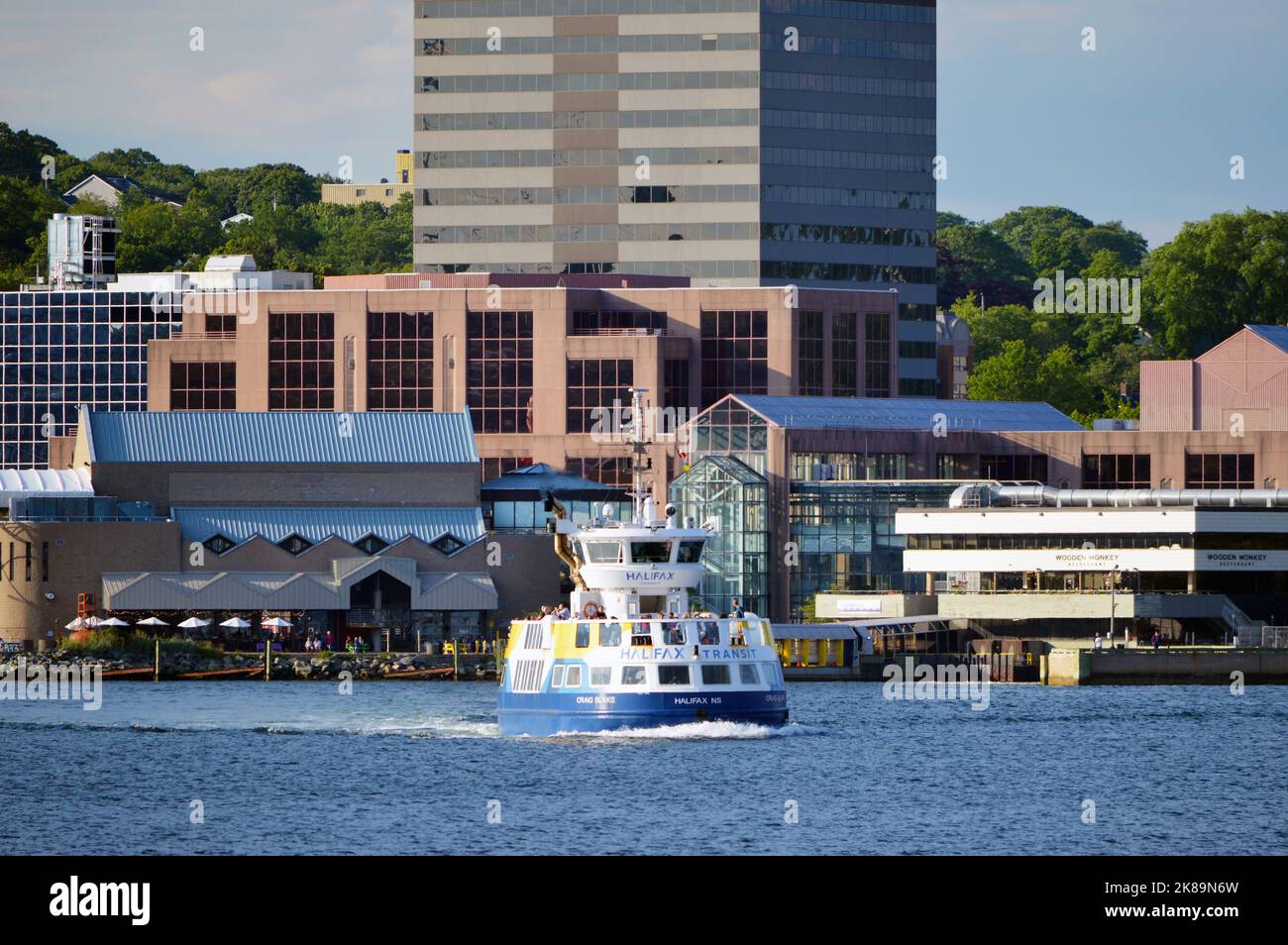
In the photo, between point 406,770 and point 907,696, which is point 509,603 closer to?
point 907,696

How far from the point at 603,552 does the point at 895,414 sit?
282ft

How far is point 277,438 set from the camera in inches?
6540

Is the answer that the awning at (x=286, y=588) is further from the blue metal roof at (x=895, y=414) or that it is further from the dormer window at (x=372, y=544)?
the blue metal roof at (x=895, y=414)

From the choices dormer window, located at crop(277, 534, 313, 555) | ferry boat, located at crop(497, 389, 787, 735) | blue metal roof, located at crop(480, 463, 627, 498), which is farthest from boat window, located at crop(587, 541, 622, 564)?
blue metal roof, located at crop(480, 463, 627, 498)

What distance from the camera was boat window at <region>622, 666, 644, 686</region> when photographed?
91875 millimetres

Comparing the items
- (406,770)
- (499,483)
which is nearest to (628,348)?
(499,483)

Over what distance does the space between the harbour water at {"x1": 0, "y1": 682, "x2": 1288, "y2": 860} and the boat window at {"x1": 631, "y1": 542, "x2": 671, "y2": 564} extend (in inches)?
330

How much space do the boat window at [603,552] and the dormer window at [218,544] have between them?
6485 centimetres

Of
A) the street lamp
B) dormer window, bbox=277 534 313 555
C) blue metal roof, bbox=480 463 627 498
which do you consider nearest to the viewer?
the street lamp

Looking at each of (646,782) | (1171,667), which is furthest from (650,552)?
(1171,667)

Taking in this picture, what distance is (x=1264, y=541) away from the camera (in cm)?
15638

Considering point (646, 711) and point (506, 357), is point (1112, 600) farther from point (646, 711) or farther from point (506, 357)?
point (646, 711)

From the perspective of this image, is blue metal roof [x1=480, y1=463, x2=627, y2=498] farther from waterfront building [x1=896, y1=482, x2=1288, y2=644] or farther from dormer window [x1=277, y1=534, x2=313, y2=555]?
waterfront building [x1=896, y1=482, x2=1288, y2=644]

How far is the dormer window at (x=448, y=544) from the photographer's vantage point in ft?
522
